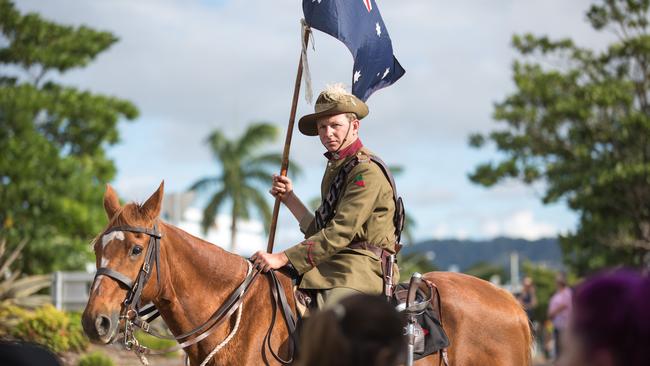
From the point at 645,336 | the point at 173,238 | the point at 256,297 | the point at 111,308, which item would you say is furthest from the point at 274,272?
the point at 645,336

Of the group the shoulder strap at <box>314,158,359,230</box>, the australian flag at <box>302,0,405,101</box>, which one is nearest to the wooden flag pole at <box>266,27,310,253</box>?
the australian flag at <box>302,0,405,101</box>

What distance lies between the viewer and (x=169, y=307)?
20.7 feet

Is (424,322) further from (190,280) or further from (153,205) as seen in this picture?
(153,205)

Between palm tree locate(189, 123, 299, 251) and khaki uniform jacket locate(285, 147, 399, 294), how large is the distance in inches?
1512

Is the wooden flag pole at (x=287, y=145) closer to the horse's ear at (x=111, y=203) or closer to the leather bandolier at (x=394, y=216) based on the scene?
the leather bandolier at (x=394, y=216)

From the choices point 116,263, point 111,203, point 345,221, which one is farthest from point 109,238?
point 345,221

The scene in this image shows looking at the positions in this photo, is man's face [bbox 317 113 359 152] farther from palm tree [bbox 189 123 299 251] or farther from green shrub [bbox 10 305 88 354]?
palm tree [bbox 189 123 299 251]

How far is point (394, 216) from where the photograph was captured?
672 cm

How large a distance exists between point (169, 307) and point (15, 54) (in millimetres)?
25406

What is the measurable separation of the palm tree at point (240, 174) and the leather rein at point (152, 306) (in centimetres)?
3844

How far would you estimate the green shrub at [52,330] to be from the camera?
570 inches

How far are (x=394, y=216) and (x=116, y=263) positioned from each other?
6.40 ft

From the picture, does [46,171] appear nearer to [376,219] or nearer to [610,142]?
[610,142]

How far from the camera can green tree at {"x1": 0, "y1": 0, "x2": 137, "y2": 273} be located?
2720 cm
